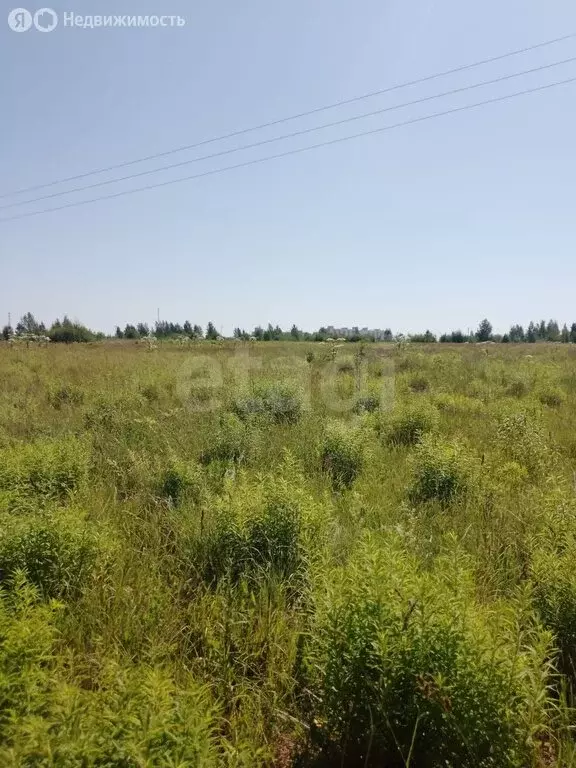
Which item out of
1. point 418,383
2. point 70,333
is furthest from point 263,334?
point 418,383

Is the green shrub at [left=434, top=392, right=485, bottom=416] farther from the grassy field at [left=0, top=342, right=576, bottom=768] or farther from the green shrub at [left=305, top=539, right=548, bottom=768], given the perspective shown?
the green shrub at [left=305, top=539, right=548, bottom=768]

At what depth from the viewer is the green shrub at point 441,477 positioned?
3.71m

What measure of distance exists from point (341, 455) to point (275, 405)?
7.64 ft

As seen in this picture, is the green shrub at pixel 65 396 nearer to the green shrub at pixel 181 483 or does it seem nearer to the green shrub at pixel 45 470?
the green shrub at pixel 45 470

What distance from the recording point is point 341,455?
4.34 meters

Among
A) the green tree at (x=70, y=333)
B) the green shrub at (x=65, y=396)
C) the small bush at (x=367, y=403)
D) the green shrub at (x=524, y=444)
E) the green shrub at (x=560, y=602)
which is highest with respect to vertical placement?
the green tree at (x=70, y=333)

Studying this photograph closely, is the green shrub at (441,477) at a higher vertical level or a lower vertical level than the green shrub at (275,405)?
lower

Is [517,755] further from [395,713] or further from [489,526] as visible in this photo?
[489,526]

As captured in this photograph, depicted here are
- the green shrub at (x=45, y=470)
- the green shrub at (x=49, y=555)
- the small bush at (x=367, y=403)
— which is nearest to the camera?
the green shrub at (x=49, y=555)

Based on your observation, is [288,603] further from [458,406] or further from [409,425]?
[458,406]

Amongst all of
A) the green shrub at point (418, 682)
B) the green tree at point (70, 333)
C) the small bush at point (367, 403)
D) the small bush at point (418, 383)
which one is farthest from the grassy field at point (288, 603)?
the green tree at point (70, 333)

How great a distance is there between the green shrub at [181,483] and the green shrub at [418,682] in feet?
6.80

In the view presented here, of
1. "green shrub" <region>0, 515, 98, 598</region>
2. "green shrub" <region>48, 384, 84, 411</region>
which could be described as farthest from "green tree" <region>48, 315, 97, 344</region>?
"green shrub" <region>0, 515, 98, 598</region>

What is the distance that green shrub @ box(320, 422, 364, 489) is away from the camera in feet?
13.7
